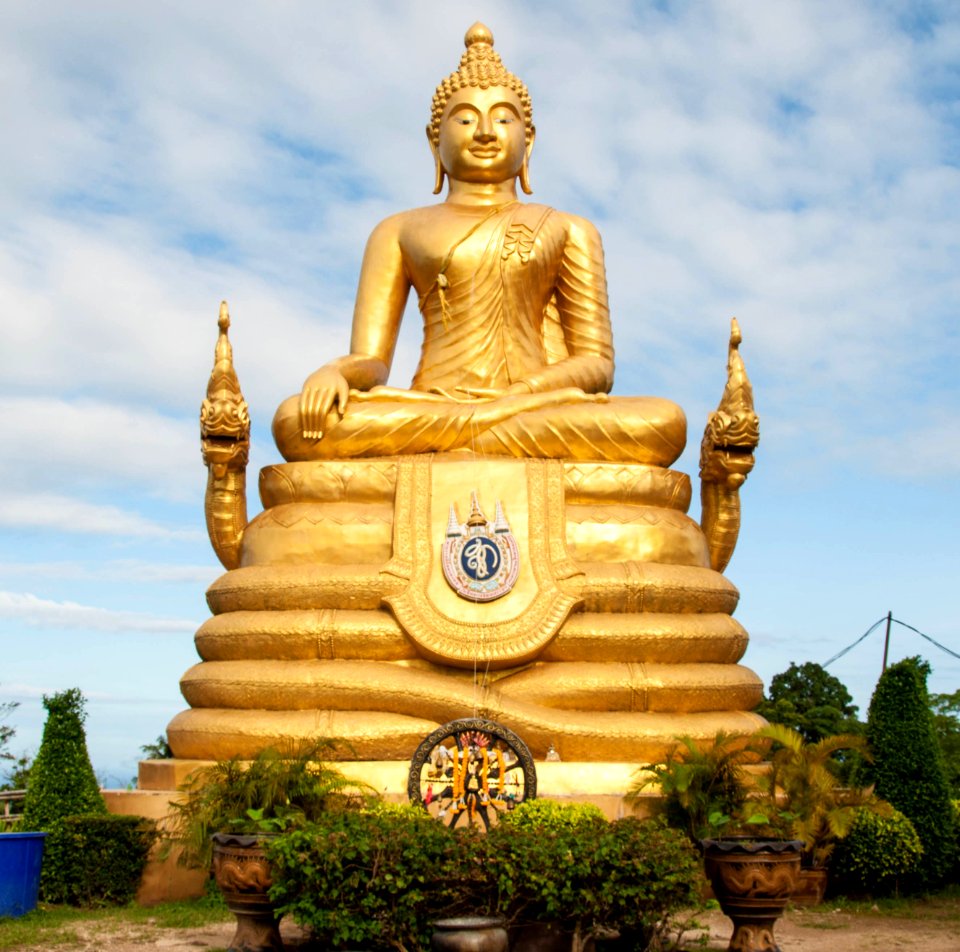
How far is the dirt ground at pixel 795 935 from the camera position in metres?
7.90

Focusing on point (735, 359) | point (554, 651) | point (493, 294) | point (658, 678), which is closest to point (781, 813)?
point (658, 678)

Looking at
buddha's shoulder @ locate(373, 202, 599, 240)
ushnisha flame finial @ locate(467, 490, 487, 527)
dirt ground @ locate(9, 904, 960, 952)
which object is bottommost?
dirt ground @ locate(9, 904, 960, 952)

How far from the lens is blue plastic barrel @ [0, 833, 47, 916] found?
8828mm

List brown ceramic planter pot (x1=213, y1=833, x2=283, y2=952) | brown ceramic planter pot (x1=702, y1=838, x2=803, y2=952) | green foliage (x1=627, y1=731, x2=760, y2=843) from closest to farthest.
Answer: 1. brown ceramic planter pot (x1=213, y1=833, x2=283, y2=952)
2. brown ceramic planter pot (x1=702, y1=838, x2=803, y2=952)
3. green foliage (x1=627, y1=731, x2=760, y2=843)

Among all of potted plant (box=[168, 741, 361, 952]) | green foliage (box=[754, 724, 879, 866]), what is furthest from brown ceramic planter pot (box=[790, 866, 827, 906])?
potted plant (box=[168, 741, 361, 952])

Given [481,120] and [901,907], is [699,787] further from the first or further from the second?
[481,120]

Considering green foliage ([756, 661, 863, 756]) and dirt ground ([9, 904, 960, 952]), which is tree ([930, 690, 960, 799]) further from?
dirt ground ([9, 904, 960, 952])

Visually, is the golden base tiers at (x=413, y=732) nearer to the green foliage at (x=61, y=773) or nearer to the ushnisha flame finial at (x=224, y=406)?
the green foliage at (x=61, y=773)

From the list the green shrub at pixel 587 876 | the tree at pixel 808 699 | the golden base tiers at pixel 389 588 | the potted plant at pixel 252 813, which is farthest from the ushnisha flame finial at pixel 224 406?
the tree at pixel 808 699

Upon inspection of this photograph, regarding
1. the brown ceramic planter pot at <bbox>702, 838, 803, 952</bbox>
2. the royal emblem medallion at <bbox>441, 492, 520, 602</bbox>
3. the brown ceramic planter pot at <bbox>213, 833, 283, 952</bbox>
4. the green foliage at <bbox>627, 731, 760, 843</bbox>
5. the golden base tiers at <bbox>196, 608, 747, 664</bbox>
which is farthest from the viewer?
the royal emblem medallion at <bbox>441, 492, 520, 602</bbox>

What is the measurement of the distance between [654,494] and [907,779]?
10.6 ft

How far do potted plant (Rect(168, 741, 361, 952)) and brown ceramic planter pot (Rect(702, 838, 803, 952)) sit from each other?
2398 millimetres

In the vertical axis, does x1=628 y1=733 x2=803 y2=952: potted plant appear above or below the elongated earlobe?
below

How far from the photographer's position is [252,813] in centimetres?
748
